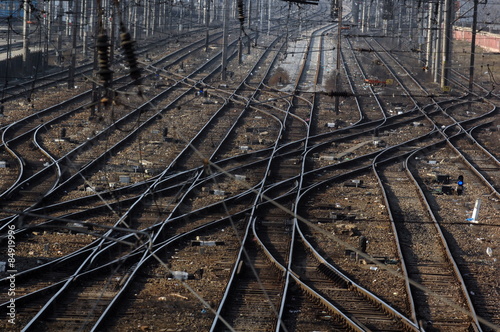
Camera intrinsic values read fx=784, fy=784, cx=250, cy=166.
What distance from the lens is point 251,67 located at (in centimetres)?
3325

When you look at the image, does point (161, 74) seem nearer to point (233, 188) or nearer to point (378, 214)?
point (233, 188)

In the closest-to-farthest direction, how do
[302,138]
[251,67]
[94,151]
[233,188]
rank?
[233,188]
[94,151]
[302,138]
[251,67]

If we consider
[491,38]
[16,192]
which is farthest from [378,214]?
[491,38]

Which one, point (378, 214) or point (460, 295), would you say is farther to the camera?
point (378, 214)

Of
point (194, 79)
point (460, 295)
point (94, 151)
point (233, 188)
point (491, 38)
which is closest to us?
point (460, 295)

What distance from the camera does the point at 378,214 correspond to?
12.0 m

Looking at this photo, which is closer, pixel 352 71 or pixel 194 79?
pixel 194 79

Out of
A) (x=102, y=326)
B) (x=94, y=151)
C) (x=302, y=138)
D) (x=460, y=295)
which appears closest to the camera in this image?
(x=102, y=326)

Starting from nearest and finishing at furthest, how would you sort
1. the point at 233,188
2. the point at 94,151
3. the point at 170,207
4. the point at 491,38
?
the point at 170,207
the point at 233,188
the point at 94,151
the point at 491,38

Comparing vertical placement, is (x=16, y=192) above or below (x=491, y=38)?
below

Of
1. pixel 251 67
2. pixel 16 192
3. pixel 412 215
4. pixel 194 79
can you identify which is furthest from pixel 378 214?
pixel 251 67

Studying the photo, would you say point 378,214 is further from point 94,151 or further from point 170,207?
point 94,151

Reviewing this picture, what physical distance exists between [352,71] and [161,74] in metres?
9.13

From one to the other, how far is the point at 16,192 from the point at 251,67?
21.9 m
